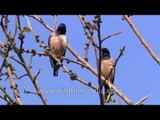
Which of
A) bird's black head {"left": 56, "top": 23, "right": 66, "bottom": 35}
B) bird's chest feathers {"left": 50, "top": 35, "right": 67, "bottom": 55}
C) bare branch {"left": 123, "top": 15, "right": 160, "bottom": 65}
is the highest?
bare branch {"left": 123, "top": 15, "right": 160, "bottom": 65}

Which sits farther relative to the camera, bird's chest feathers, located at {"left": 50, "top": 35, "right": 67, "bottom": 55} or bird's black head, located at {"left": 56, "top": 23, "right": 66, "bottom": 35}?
bird's black head, located at {"left": 56, "top": 23, "right": 66, "bottom": 35}

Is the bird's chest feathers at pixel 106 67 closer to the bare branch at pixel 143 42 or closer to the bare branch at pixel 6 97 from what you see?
the bare branch at pixel 143 42

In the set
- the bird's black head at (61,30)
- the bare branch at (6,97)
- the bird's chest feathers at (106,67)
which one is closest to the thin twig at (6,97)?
the bare branch at (6,97)

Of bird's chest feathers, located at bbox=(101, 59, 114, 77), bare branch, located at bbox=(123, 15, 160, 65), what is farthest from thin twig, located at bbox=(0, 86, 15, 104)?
bird's chest feathers, located at bbox=(101, 59, 114, 77)

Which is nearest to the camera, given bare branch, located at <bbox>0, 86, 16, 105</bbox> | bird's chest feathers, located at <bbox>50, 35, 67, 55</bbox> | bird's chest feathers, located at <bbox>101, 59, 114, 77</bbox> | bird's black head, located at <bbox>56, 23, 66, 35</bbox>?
bare branch, located at <bbox>0, 86, 16, 105</bbox>

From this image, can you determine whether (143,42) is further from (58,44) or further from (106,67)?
(58,44)

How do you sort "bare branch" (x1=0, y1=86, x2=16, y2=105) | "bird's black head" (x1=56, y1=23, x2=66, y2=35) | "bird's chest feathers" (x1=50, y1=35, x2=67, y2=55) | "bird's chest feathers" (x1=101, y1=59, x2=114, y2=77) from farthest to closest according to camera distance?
1. "bird's black head" (x1=56, y1=23, x2=66, y2=35)
2. "bird's chest feathers" (x1=50, y1=35, x2=67, y2=55)
3. "bird's chest feathers" (x1=101, y1=59, x2=114, y2=77)
4. "bare branch" (x1=0, y1=86, x2=16, y2=105)

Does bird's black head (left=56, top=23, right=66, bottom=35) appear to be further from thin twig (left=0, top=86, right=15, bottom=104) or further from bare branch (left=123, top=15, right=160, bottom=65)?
thin twig (left=0, top=86, right=15, bottom=104)

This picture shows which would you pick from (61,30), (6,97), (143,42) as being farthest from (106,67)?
(6,97)

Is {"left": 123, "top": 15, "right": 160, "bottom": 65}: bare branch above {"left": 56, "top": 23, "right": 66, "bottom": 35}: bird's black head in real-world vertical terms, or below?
→ above
